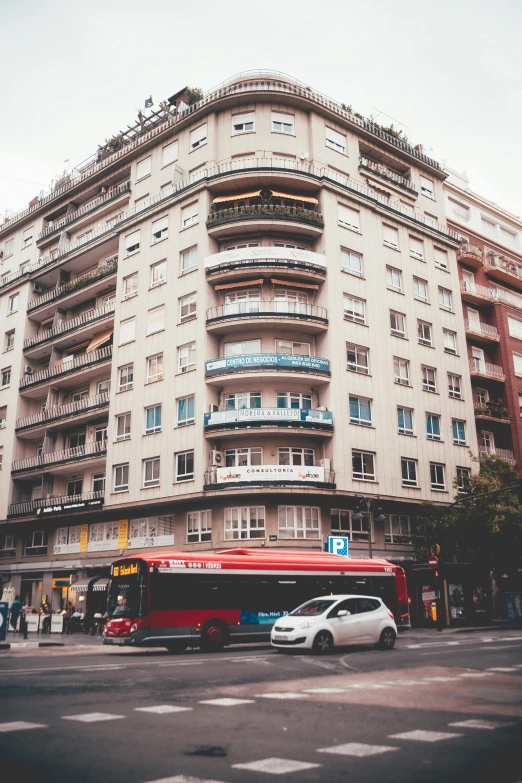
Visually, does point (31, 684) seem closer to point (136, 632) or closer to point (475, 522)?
point (136, 632)

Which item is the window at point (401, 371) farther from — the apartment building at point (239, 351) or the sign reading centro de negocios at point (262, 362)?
the sign reading centro de negocios at point (262, 362)

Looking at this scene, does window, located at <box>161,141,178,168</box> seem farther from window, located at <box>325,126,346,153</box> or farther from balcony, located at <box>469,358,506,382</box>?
balcony, located at <box>469,358,506,382</box>

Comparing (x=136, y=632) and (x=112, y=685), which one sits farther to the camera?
(x=136, y=632)

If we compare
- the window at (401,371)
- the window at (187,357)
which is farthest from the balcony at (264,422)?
the window at (401,371)

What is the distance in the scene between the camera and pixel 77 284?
146 ft

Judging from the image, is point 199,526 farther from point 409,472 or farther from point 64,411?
point 64,411

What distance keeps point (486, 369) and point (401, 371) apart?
30.9ft

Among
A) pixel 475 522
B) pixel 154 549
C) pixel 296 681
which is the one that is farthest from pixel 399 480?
pixel 296 681

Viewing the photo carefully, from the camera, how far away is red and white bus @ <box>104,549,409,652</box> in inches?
782

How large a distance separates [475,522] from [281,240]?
1823 cm

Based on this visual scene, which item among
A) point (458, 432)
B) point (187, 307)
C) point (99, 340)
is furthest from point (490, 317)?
point (99, 340)

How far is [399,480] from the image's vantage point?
1399 inches

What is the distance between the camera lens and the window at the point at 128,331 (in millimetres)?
39062

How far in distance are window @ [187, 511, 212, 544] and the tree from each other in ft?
35.7
